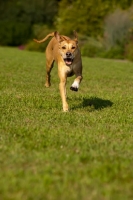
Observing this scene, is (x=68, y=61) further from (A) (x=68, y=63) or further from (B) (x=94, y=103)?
(B) (x=94, y=103)

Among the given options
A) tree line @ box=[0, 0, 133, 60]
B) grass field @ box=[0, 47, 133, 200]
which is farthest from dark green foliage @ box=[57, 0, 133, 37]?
grass field @ box=[0, 47, 133, 200]

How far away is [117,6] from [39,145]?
122ft

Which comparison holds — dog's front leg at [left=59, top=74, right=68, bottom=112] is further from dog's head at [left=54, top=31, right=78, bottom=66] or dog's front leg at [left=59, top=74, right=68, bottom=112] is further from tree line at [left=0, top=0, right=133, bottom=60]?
tree line at [left=0, top=0, right=133, bottom=60]

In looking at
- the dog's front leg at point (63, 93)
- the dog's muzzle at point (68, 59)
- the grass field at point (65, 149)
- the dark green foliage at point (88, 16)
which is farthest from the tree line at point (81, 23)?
the dog's muzzle at point (68, 59)

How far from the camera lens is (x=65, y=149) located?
222 inches

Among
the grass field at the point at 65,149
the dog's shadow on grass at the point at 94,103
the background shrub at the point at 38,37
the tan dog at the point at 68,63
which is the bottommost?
the background shrub at the point at 38,37

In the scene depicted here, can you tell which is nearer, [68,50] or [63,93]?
[68,50]

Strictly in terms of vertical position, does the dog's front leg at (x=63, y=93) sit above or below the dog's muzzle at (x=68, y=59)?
below

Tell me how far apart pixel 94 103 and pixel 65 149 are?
4389 millimetres

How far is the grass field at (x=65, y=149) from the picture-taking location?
13.8 feet

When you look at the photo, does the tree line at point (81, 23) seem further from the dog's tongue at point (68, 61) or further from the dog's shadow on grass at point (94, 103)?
the dog's tongue at point (68, 61)

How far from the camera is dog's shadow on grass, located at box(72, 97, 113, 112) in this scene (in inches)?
371

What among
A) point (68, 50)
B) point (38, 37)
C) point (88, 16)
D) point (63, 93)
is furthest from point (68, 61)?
point (38, 37)

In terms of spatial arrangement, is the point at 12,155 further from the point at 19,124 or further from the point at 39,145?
the point at 19,124
